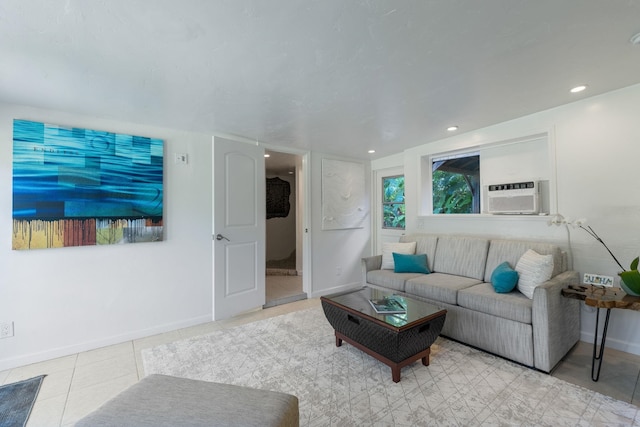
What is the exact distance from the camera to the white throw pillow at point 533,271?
221 centimetres

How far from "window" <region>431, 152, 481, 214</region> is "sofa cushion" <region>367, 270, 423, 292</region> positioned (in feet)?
3.81

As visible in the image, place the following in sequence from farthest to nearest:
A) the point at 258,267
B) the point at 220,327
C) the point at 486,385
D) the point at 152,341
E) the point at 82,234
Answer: the point at 258,267
the point at 220,327
the point at 152,341
the point at 82,234
the point at 486,385

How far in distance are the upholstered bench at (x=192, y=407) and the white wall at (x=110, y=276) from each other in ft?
6.10

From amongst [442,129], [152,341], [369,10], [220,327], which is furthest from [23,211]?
[442,129]

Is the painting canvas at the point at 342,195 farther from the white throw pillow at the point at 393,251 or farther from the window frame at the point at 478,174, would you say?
the window frame at the point at 478,174

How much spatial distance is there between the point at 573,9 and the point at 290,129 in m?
2.32

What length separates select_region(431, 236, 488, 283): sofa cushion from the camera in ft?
9.61

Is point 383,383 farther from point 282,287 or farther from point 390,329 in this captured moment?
point 282,287

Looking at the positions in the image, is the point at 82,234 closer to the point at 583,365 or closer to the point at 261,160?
the point at 261,160

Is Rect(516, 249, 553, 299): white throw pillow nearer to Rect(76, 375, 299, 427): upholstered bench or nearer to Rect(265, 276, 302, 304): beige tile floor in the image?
Rect(76, 375, 299, 427): upholstered bench

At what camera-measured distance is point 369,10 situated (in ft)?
4.21

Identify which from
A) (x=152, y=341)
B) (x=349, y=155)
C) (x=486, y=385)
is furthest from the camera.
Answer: (x=349, y=155)

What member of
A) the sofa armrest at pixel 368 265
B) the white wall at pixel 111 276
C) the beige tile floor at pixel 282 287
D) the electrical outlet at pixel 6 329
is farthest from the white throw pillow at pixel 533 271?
the electrical outlet at pixel 6 329

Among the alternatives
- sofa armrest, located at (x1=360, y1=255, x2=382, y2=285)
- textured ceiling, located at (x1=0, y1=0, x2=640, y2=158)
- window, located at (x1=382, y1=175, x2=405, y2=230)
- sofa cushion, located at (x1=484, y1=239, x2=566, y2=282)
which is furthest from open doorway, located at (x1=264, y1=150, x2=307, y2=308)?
sofa cushion, located at (x1=484, y1=239, x2=566, y2=282)
